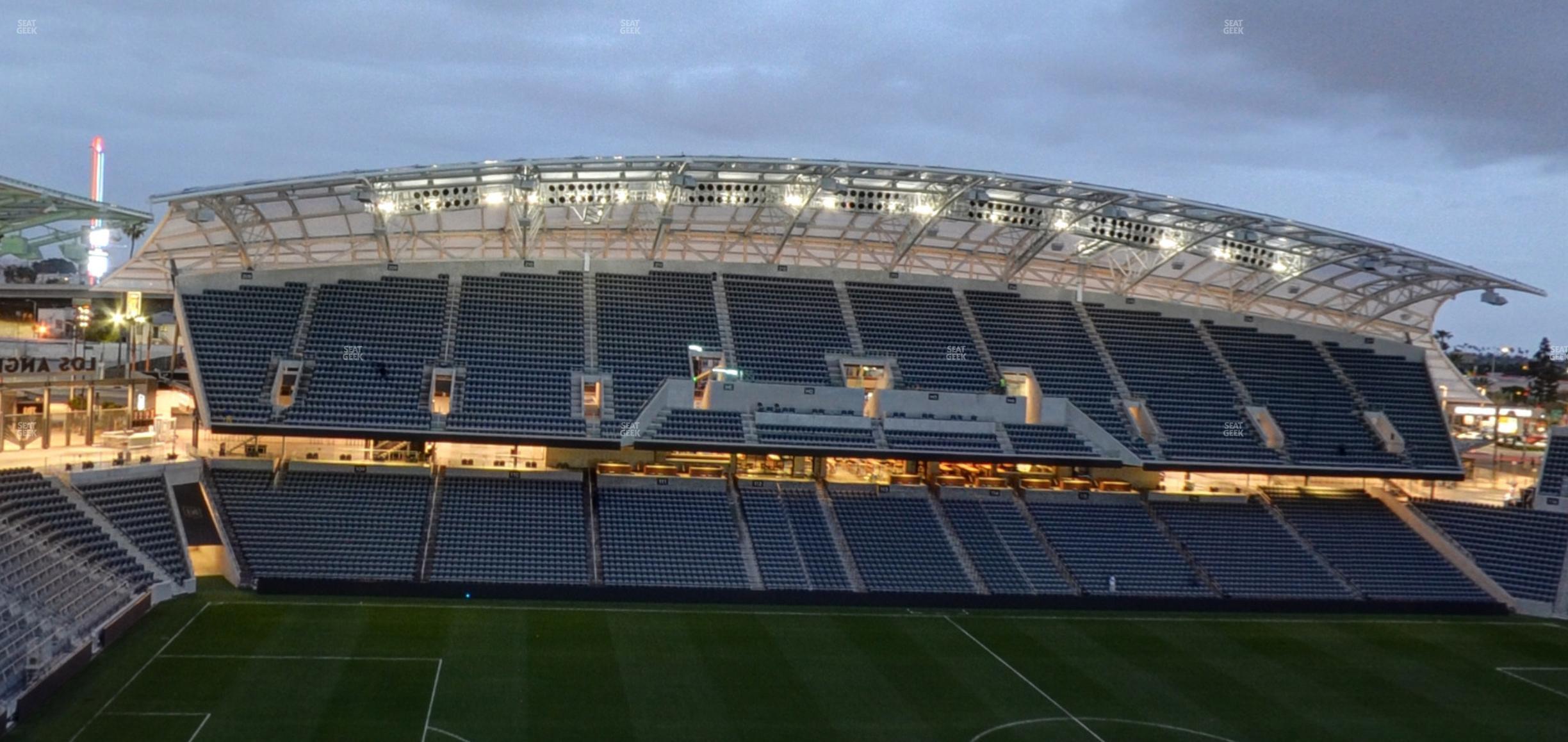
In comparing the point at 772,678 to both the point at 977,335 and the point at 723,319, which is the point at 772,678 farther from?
Result: the point at 977,335

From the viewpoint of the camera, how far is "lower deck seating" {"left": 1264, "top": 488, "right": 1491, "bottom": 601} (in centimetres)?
3388

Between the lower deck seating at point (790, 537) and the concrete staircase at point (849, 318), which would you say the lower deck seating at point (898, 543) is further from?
the concrete staircase at point (849, 318)

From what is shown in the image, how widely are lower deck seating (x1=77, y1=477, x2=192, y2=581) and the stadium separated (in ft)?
0.35

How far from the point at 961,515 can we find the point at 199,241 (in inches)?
969

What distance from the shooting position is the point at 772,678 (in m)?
23.3

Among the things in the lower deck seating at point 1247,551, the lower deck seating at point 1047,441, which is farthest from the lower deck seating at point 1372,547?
the lower deck seating at point 1047,441

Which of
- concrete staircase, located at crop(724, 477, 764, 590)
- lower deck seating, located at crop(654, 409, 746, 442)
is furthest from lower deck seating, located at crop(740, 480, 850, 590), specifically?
lower deck seating, located at crop(654, 409, 746, 442)

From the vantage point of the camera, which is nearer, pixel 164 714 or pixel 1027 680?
pixel 164 714

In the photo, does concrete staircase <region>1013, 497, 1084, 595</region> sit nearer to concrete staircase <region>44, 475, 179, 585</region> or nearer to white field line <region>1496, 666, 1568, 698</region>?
white field line <region>1496, 666, 1568, 698</region>

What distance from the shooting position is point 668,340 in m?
37.5

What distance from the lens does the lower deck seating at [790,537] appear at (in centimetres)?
3062

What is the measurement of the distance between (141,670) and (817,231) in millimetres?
25306

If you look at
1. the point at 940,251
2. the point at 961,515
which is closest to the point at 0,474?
the point at 961,515

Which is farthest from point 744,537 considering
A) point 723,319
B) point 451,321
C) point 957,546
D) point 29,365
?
point 29,365
